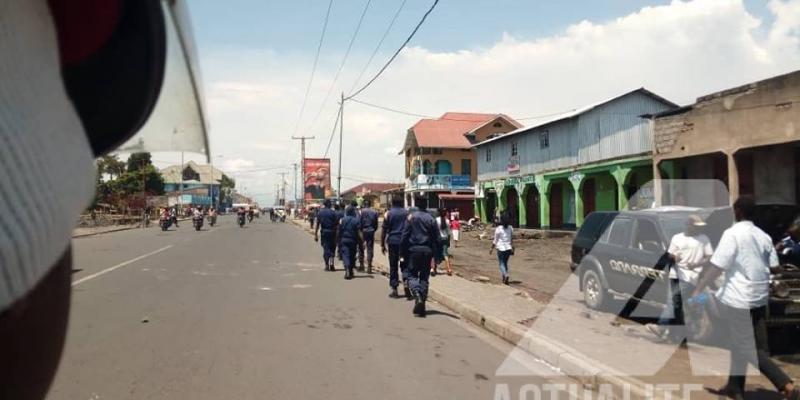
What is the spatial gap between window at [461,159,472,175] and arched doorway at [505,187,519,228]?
470 inches

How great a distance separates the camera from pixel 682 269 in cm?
711

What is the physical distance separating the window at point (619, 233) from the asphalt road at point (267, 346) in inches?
106

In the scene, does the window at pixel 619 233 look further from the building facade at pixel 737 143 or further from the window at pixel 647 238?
the building facade at pixel 737 143

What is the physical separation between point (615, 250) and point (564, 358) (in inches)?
141

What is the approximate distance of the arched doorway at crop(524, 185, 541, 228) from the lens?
113ft

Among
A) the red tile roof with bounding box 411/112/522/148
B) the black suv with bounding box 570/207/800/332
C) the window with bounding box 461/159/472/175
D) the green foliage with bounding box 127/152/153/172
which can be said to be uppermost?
the red tile roof with bounding box 411/112/522/148

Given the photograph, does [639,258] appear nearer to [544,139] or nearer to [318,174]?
[544,139]

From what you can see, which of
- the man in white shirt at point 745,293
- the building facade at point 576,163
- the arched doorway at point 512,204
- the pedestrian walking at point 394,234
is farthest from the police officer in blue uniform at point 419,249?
the arched doorway at point 512,204

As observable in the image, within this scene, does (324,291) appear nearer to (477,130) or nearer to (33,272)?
(33,272)

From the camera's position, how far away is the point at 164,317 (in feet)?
26.7

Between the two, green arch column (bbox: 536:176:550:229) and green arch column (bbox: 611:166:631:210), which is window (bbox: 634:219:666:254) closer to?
green arch column (bbox: 611:166:631:210)

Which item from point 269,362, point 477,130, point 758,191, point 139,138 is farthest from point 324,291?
point 477,130

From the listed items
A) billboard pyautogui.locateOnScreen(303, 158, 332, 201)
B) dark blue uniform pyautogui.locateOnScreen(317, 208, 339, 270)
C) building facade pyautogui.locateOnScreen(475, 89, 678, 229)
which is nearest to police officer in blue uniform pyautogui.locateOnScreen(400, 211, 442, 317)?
dark blue uniform pyautogui.locateOnScreen(317, 208, 339, 270)

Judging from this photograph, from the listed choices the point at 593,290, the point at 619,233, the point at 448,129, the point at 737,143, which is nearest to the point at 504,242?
the point at 593,290
